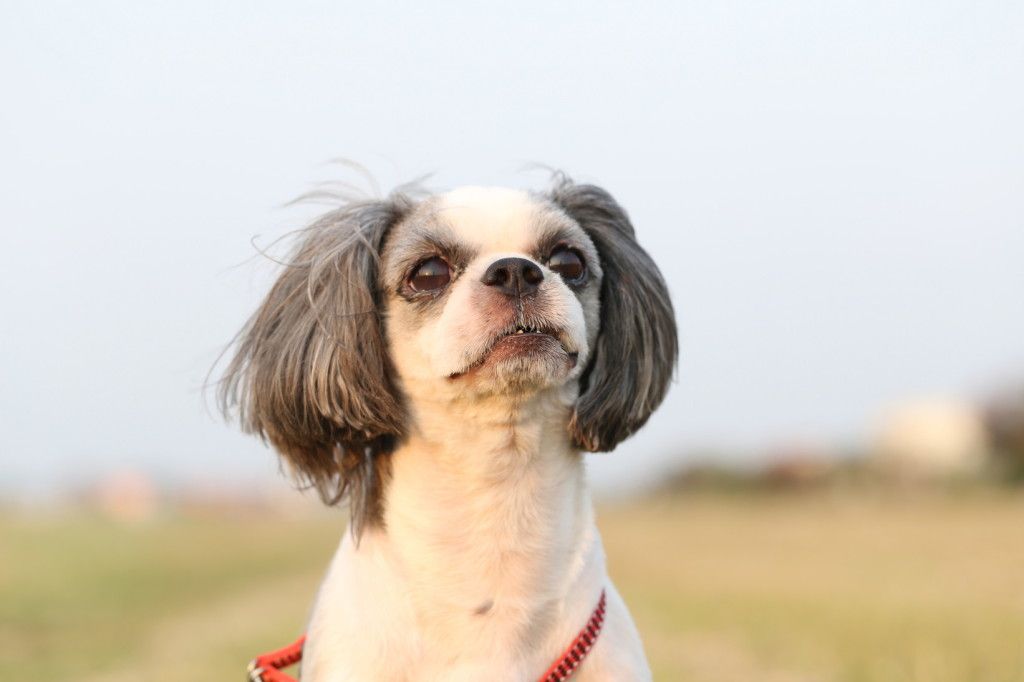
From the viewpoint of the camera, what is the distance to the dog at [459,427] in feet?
11.6

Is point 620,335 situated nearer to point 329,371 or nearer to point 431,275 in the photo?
point 431,275

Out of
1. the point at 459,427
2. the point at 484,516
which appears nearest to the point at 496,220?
the point at 459,427

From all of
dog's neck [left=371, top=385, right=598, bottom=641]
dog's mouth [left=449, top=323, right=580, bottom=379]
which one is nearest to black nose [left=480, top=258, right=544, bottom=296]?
dog's mouth [left=449, top=323, right=580, bottom=379]

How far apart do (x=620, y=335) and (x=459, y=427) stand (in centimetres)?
75

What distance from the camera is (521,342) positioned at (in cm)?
346

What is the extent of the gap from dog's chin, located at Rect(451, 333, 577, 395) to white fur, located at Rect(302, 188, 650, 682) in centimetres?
4

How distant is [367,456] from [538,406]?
25.8 inches

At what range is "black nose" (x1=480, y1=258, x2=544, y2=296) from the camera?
11.4 feet

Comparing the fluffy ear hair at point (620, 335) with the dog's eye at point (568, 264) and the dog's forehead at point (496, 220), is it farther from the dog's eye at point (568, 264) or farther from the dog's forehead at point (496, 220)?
the dog's forehead at point (496, 220)

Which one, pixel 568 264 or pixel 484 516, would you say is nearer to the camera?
pixel 484 516

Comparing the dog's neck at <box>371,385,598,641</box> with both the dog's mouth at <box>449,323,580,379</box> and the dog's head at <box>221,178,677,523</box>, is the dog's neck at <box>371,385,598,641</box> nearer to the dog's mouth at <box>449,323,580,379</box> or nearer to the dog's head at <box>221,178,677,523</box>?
the dog's head at <box>221,178,677,523</box>

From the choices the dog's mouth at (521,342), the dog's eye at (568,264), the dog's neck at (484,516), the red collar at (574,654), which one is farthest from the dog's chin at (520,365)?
the red collar at (574,654)

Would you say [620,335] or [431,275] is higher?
[431,275]

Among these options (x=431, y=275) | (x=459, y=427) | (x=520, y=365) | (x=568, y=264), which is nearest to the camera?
(x=520, y=365)
